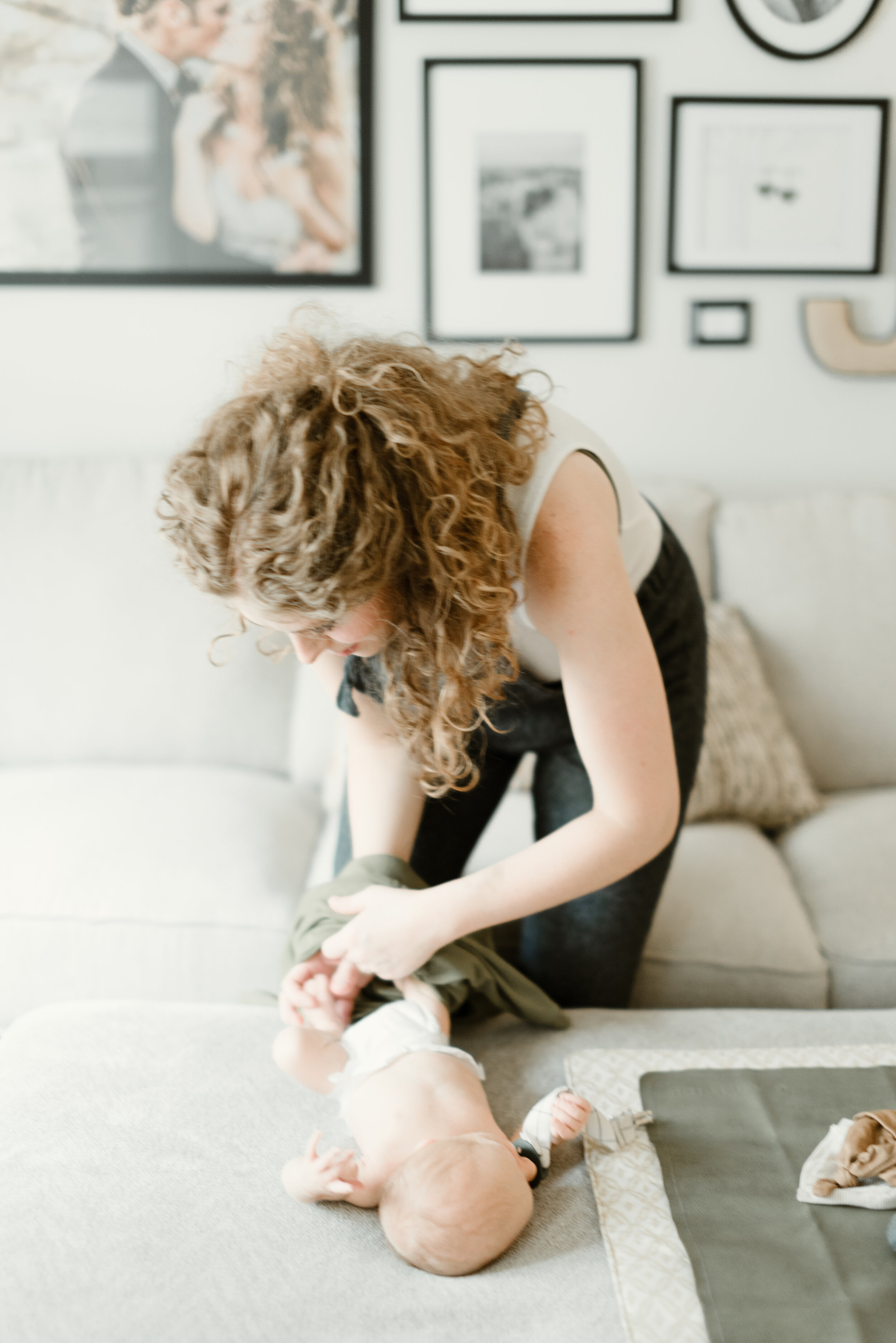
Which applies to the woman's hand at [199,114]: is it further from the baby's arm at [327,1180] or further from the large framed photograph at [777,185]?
the baby's arm at [327,1180]

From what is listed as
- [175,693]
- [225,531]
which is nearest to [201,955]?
[175,693]

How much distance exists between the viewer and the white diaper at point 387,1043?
1153 millimetres

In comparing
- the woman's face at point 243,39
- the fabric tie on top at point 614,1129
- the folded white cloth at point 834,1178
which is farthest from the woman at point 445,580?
the woman's face at point 243,39

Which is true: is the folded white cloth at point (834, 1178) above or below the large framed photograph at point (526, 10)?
below

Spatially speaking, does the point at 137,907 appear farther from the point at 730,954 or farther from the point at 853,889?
the point at 853,889

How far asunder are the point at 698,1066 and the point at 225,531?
84 cm

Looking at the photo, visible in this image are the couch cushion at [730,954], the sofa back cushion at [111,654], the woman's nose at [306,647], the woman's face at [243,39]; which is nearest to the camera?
the woman's nose at [306,647]

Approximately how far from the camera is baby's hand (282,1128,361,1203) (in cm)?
97

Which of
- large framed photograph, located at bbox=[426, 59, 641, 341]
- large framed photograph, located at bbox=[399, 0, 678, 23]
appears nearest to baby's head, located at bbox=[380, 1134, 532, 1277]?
large framed photograph, located at bbox=[426, 59, 641, 341]

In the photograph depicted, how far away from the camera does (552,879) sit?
3.38ft

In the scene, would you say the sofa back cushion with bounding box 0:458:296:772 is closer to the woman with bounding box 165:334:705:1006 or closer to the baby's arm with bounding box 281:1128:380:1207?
the woman with bounding box 165:334:705:1006

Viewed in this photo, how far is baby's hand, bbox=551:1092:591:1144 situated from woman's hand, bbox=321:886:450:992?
21 cm

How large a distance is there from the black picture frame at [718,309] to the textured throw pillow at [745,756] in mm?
762

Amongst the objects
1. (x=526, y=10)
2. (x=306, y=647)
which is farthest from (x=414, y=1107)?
(x=526, y=10)
